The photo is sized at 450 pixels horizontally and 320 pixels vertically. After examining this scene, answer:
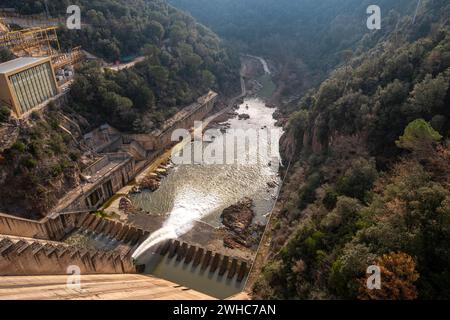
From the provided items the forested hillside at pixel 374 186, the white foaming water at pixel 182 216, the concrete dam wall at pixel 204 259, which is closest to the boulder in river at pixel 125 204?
the white foaming water at pixel 182 216

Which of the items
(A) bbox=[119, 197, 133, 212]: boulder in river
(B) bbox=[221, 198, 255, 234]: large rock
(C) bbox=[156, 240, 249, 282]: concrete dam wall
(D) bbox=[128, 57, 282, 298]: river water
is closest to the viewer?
(C) bbox=[156, 240, 249, 282]: concrete dam wall

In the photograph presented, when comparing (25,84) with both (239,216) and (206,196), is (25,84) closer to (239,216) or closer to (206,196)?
(206,196)

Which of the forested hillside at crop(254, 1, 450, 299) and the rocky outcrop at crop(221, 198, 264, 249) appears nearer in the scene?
the forested hillside at crop(254, 1, 450, 299)

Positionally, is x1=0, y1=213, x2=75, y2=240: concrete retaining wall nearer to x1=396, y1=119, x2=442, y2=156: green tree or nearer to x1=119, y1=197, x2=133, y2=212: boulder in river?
x1=119, y1=197, x2=133, y2=212: boulder in river

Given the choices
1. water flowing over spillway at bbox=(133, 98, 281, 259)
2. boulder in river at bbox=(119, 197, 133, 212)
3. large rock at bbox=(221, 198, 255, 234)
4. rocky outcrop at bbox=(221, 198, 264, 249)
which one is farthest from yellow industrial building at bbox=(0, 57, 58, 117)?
rocky outcrop at bbox=(221, 198, 264, 249)

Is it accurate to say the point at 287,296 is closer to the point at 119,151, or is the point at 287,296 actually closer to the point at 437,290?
the point at 437,290

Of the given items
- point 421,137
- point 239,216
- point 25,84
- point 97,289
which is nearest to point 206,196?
point 239,216

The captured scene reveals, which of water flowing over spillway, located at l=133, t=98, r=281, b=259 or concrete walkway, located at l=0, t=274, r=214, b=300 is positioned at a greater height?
concrete walkway, located at l=0, t=274, r=214, b=300
